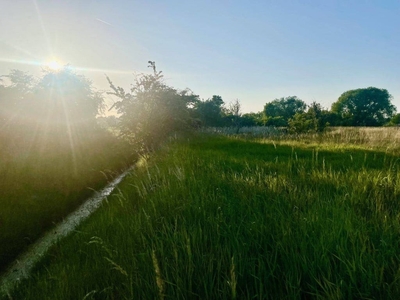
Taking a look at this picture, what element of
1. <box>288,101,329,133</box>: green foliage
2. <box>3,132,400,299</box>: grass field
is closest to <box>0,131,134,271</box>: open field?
<box>3,132,400,299</box>: grass field

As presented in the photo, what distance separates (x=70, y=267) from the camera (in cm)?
341

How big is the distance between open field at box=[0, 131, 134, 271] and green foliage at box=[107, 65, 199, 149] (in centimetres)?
219

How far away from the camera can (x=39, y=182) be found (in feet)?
33.2

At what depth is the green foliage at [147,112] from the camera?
15.4 metres

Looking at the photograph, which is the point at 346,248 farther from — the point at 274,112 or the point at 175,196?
the point at 274,112

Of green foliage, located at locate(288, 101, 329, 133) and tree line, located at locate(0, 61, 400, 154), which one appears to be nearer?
tree line, located at locate(0, 61, 400, 154)

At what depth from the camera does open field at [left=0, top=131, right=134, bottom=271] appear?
6767mm

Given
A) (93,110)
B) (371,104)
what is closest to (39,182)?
(93,110)

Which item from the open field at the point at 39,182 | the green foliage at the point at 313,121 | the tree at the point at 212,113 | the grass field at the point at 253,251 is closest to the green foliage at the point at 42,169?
the open field at the point at 39,182

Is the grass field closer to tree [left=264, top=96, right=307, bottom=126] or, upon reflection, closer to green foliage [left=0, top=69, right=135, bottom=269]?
green foliage [left=0, top=69, right=135, bottom=269]

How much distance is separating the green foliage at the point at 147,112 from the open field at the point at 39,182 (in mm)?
2195

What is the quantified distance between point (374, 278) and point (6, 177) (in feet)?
36.5

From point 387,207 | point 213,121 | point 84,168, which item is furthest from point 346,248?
point 213,121

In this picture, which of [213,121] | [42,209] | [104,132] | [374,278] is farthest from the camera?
[213,121]
